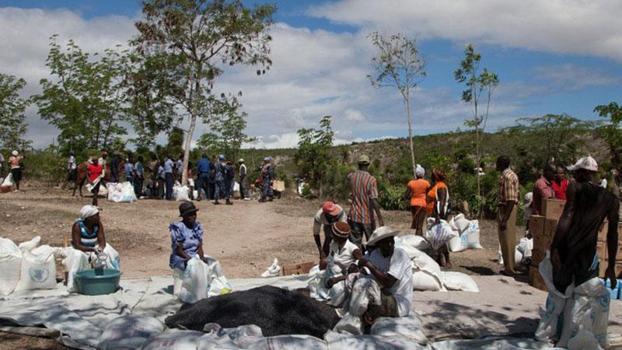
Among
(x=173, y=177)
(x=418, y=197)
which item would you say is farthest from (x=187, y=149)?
(x=418, y=197)

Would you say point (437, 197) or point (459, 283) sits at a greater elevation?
point (437, 197)

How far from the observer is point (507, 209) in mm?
7387

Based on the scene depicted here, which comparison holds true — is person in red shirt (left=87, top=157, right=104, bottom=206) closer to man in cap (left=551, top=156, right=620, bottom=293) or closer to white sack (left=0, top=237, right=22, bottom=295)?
white sack (left=0, top=237, right=22, bottom=295)

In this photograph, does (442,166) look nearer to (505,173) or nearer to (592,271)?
(505,173)

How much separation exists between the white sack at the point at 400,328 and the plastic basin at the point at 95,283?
2.76m

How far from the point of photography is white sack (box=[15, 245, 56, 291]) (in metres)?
6.35

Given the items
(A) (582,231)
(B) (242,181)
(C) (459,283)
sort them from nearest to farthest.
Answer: (A) (582,231) → (C) (459,283) → (B) (242,181)

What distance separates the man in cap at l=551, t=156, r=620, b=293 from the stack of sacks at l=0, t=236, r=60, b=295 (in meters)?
4.91

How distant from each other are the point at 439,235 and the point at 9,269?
16.2 ft

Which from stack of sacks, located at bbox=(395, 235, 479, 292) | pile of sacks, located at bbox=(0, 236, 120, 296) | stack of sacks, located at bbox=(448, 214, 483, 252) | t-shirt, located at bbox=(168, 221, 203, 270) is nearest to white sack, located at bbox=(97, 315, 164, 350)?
t-shirt, located at bbox=(168, 221, 203, 270)

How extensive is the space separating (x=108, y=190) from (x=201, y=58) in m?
5.44

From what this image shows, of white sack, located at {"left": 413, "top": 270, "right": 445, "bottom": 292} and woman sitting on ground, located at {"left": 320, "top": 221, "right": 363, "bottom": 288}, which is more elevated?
woman sitting on ground, located at {"left": 320, "top": 221, "right": 363, "bottom": 288}

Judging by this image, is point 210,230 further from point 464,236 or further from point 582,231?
point 582,231

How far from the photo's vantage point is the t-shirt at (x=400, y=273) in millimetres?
5094
